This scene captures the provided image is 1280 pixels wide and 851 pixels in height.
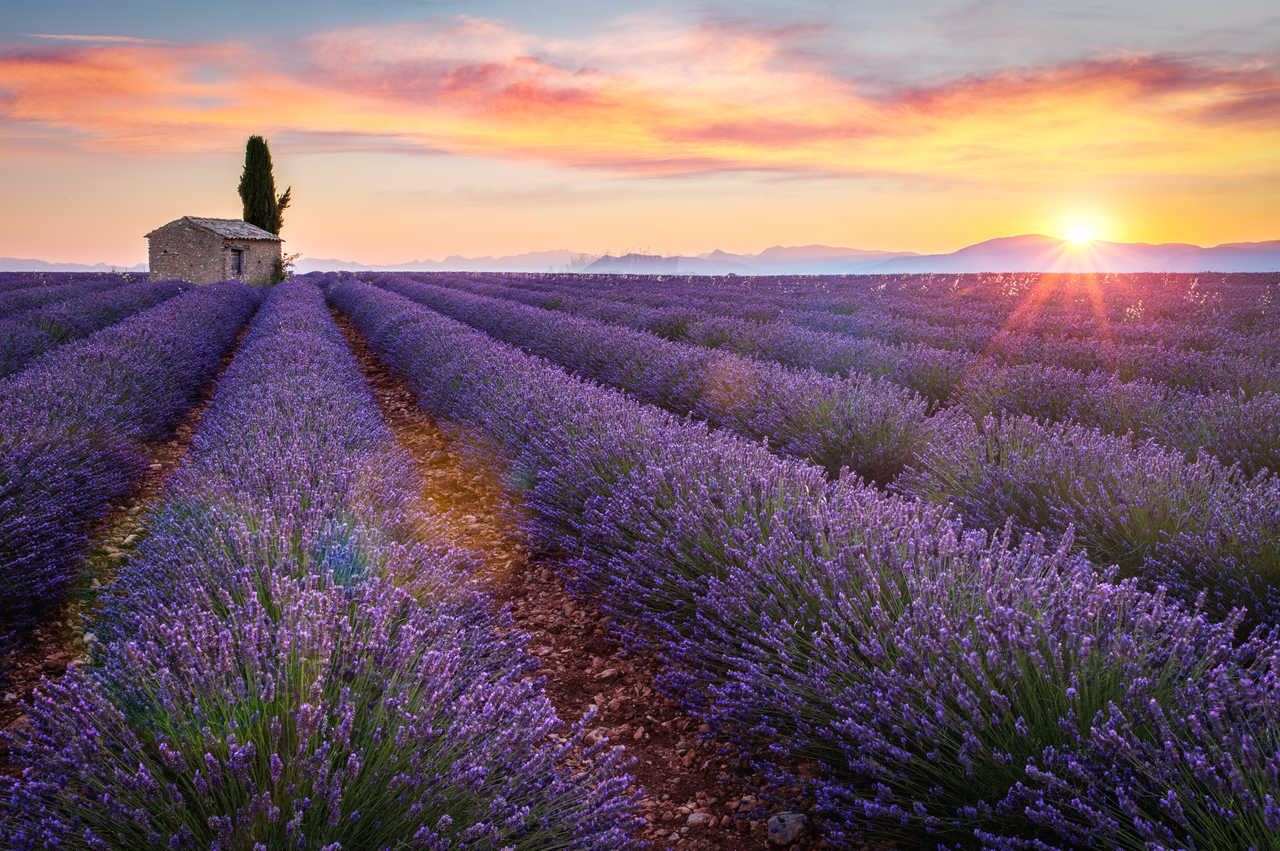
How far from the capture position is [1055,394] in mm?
5645

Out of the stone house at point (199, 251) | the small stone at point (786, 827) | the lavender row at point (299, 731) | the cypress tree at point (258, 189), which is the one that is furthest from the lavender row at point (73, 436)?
the cypress tree at point (258, 189)

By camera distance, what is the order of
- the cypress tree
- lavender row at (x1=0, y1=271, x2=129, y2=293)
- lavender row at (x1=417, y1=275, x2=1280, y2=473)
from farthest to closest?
the cypress tree, lavender row at (x1=0, y1=271, x2=129, y2=293), lavender row at (x1=417, y1=275, x2=1280, y2=473)

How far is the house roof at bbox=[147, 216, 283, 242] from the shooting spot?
92.8 feet

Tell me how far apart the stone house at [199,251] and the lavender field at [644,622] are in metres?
25.8

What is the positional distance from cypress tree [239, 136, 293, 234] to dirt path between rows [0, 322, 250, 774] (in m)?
34.7

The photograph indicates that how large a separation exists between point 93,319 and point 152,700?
1283 cm

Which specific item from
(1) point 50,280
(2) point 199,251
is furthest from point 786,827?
(1) point 50,280

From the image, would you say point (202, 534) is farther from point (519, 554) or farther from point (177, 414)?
point (177, 414)

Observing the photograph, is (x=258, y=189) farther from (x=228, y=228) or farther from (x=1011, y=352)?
(x=1011, y=352)

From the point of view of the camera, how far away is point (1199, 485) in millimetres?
3135

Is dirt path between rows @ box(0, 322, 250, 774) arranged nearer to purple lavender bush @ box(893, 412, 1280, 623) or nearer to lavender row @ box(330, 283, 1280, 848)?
lavender row @ box(330, 283, 1280, 848)

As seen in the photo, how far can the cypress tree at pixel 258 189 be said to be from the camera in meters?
35.7

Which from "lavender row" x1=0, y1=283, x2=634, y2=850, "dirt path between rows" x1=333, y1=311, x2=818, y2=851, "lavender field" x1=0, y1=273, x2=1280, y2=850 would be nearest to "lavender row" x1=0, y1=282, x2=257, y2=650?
"lavender field" x1=0, y1=273, x2=1280, y2=850

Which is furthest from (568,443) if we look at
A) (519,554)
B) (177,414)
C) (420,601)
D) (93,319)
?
(93,319)
